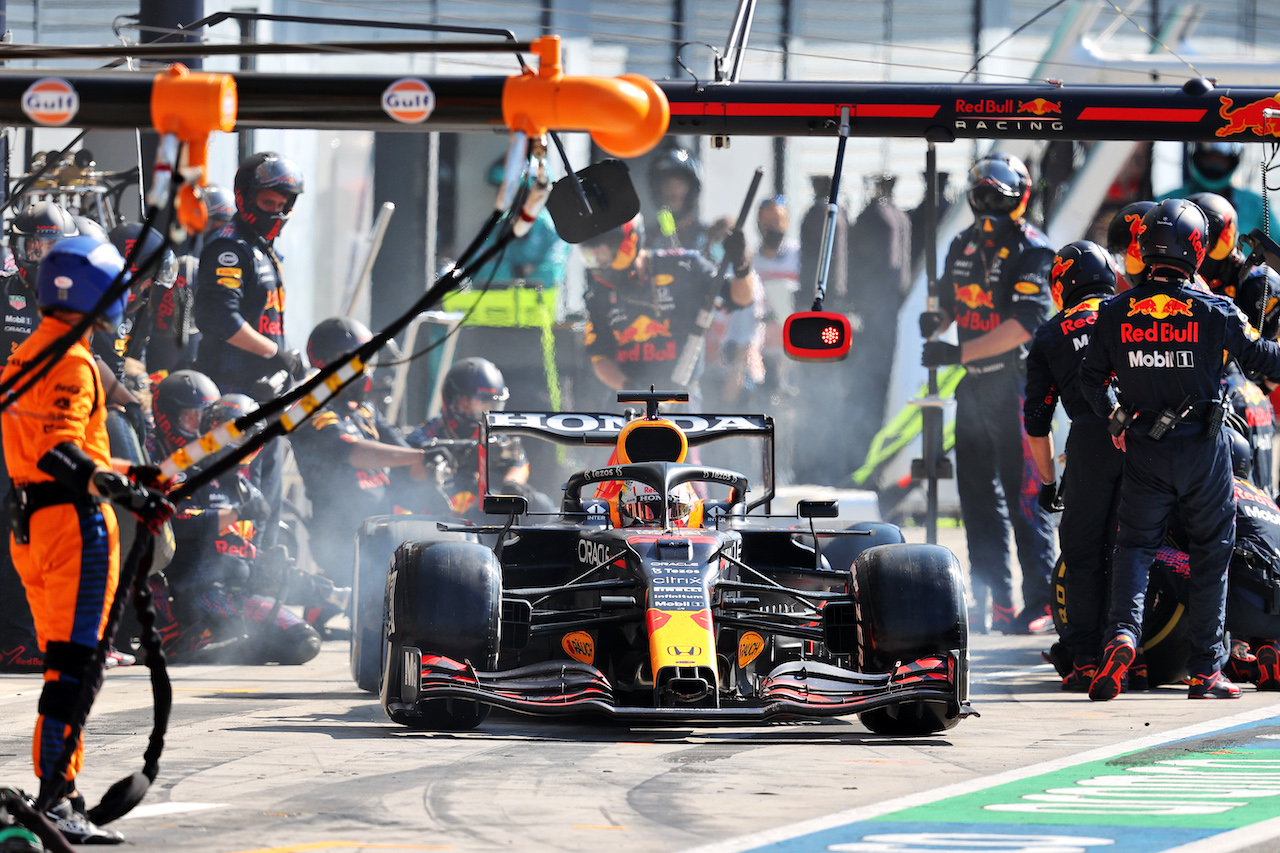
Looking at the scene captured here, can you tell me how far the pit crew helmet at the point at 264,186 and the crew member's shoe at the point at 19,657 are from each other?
331 centimetres

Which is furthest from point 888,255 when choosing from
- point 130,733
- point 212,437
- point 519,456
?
point 212,437

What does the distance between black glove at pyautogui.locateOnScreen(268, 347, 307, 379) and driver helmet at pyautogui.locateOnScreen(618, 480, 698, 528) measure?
3963mm

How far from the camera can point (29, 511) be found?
5633 millimetres

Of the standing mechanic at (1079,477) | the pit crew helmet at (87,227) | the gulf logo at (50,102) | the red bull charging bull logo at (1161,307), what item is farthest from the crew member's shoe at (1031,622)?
the gulf logo at (50,102)

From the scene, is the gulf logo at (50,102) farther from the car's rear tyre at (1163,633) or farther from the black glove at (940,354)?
the black glove at (940,354)

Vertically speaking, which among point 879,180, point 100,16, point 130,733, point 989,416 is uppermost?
point 100,16

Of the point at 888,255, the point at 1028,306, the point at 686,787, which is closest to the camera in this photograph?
the point at 686,787

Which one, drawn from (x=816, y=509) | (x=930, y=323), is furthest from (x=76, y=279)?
(x=930, y=323)

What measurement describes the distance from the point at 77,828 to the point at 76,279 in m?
1.64

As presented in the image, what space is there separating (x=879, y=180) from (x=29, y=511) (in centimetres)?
1449

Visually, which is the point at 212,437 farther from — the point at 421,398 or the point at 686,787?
the point at 421,398

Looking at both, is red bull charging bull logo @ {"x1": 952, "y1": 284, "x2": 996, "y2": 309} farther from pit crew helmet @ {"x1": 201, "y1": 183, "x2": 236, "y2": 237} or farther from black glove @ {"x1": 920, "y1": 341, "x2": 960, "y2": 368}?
pit crew helmet @ {"x1": 201, "y1": 183, "x2": 236, "y2": 237}

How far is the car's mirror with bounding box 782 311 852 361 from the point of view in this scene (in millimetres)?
9945

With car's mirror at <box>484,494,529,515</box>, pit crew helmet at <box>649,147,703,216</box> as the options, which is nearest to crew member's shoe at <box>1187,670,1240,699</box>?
car's mirror at <box>484,494,529,515</box>
